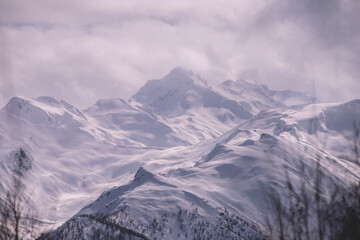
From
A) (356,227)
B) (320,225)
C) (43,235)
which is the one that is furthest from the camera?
(43,235)

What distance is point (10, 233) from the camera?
32438 mm

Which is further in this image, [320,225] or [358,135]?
[358,135]

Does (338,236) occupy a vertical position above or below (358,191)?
below

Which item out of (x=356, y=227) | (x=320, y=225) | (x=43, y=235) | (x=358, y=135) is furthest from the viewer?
(x=43, y=235)

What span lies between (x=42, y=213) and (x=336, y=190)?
19.0 meters

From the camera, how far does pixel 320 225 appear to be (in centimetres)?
2633

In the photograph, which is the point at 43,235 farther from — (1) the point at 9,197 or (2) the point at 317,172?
(2) the point at 317,172

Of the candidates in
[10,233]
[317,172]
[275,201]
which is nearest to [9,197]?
[10,233]

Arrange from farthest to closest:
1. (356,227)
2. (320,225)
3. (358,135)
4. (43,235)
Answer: (43,235) < (358,135) < (356,227) < (320,225)

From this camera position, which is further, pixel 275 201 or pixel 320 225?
pixel 275 201

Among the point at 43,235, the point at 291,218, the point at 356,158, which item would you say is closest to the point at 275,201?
the point at 291,218

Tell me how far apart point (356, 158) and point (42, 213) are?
20.6 meters

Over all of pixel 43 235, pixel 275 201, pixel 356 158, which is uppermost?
pixel 356 158

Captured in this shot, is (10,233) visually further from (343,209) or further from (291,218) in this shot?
(343,209)
